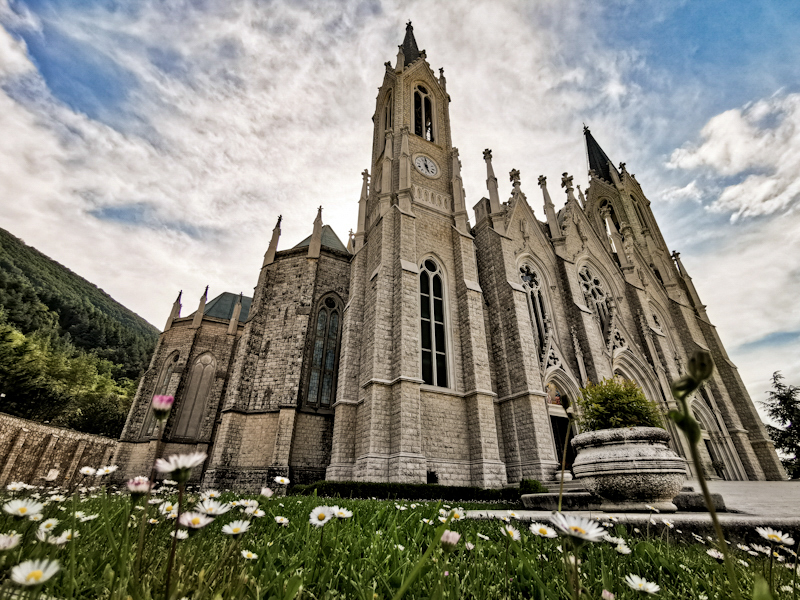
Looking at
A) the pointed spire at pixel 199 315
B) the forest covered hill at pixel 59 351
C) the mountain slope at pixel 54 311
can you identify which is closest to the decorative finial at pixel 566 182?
the pointed spire at pixel 199 315

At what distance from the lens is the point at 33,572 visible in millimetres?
927

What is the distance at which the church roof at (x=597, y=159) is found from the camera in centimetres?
3338

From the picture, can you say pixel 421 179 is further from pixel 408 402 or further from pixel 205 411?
pixel 205 411

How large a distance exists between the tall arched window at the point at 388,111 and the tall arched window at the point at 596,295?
45.2 ft

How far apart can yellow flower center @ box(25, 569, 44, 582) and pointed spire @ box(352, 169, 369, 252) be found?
54.0 feet

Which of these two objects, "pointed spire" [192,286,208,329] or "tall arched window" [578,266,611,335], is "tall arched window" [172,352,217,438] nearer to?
"pointed spire" [192,286,208,329]

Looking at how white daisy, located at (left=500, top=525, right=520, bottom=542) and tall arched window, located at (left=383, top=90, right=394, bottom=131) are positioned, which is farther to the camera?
tall arched window, located at (left=383, top=90, right=394, bottom=131)

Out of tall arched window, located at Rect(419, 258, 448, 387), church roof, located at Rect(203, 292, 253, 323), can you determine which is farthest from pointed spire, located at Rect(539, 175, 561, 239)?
church roof, located at Rect(203, 292, 253, 323)

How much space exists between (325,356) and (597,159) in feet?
111

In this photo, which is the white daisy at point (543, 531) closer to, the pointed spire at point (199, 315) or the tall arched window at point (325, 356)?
the tall arched window at point (325, 356)

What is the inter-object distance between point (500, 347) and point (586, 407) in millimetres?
7596

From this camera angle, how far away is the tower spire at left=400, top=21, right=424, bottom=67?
25.6m

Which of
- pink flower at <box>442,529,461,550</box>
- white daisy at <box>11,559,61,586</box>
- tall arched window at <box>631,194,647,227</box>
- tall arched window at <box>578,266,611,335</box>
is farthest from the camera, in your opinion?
tall arched window at <box>631,194,647,227</box>

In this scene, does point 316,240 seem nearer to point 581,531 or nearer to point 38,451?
point 38,451
